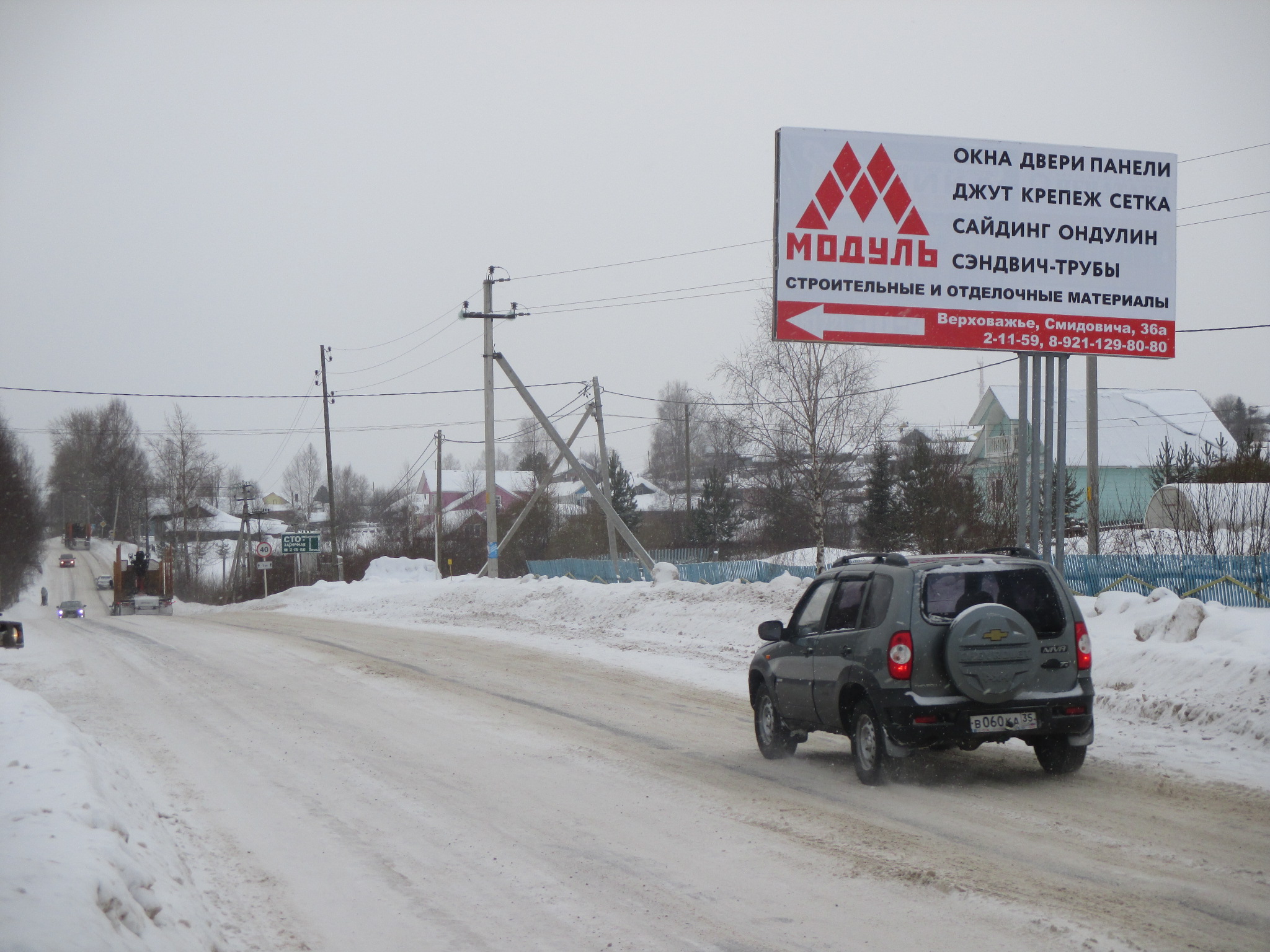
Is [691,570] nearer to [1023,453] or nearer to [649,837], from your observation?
[1023,453]

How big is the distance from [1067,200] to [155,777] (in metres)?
13.4

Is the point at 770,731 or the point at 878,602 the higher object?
the point at 878,602

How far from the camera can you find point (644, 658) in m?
16.9

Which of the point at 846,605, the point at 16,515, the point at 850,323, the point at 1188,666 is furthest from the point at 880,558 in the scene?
the point at 16,515

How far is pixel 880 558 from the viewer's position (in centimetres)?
848

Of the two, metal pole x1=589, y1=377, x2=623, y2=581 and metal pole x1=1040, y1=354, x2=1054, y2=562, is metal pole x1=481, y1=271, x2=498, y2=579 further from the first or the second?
metal pole x1=1040, y1=354, x2=1054, y2=562

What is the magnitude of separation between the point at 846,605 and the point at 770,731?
4.98 feet

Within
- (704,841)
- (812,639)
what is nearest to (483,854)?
(704,841)

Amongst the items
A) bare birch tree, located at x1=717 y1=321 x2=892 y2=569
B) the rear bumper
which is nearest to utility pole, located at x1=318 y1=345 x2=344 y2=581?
bare birch tree, located at x1=717 y1=321 x2=892 y2=569

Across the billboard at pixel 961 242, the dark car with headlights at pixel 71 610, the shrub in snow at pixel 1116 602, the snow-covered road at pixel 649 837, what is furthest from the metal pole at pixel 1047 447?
the dark car with headlights at pixel 71 610

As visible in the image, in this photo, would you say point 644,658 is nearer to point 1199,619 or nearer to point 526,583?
point 1199,619

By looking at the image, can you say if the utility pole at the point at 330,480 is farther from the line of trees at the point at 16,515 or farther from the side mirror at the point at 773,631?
the side mirror at the point at 773,631

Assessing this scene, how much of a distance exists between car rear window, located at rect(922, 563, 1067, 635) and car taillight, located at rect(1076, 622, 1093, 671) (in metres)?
0.16

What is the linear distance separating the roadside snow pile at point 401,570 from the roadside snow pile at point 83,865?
131 feet
